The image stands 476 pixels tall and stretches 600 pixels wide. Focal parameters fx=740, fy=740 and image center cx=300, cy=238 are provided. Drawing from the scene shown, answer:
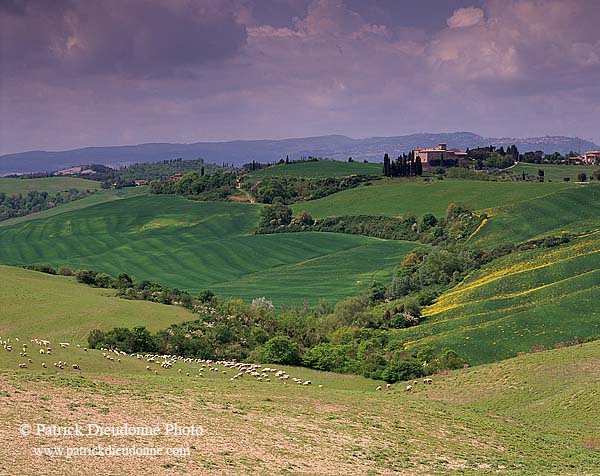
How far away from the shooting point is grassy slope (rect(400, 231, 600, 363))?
71938 mm

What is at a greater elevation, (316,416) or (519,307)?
(316,416)

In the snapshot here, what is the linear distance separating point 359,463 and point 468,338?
4484cm

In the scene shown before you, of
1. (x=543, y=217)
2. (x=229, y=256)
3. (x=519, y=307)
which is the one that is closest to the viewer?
(x=519, y=307)

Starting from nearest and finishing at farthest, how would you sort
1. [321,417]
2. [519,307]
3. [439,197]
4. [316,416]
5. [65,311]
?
[321,417] → [316,416] → [519,307] → [65,311] → [439,197]

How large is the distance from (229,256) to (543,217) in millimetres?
65303

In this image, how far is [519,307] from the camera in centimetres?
8200

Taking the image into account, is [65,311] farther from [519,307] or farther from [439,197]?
[439,197]

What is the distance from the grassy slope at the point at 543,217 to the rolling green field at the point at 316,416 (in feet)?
256

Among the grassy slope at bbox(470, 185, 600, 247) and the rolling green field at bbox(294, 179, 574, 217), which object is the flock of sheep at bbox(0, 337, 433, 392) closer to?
the grassy slope at bbox(470, 185, 600, 247)

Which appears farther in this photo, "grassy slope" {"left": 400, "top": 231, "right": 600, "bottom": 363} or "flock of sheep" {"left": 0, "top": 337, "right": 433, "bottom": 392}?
"grassy slope" {"left": 400, "top": 231, "right": 600, "bottom": 363}

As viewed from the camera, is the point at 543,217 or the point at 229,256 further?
the point at 229,256

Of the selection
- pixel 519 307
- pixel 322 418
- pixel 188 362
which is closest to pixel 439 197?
pixel 519 307

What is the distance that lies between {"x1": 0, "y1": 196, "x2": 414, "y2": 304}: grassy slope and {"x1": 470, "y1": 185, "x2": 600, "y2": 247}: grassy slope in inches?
742

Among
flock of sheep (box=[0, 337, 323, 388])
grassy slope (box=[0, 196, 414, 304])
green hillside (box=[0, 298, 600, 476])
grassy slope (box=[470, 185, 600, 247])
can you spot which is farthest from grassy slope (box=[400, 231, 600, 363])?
grassy slope (box=[0, 196, 414, 304])
